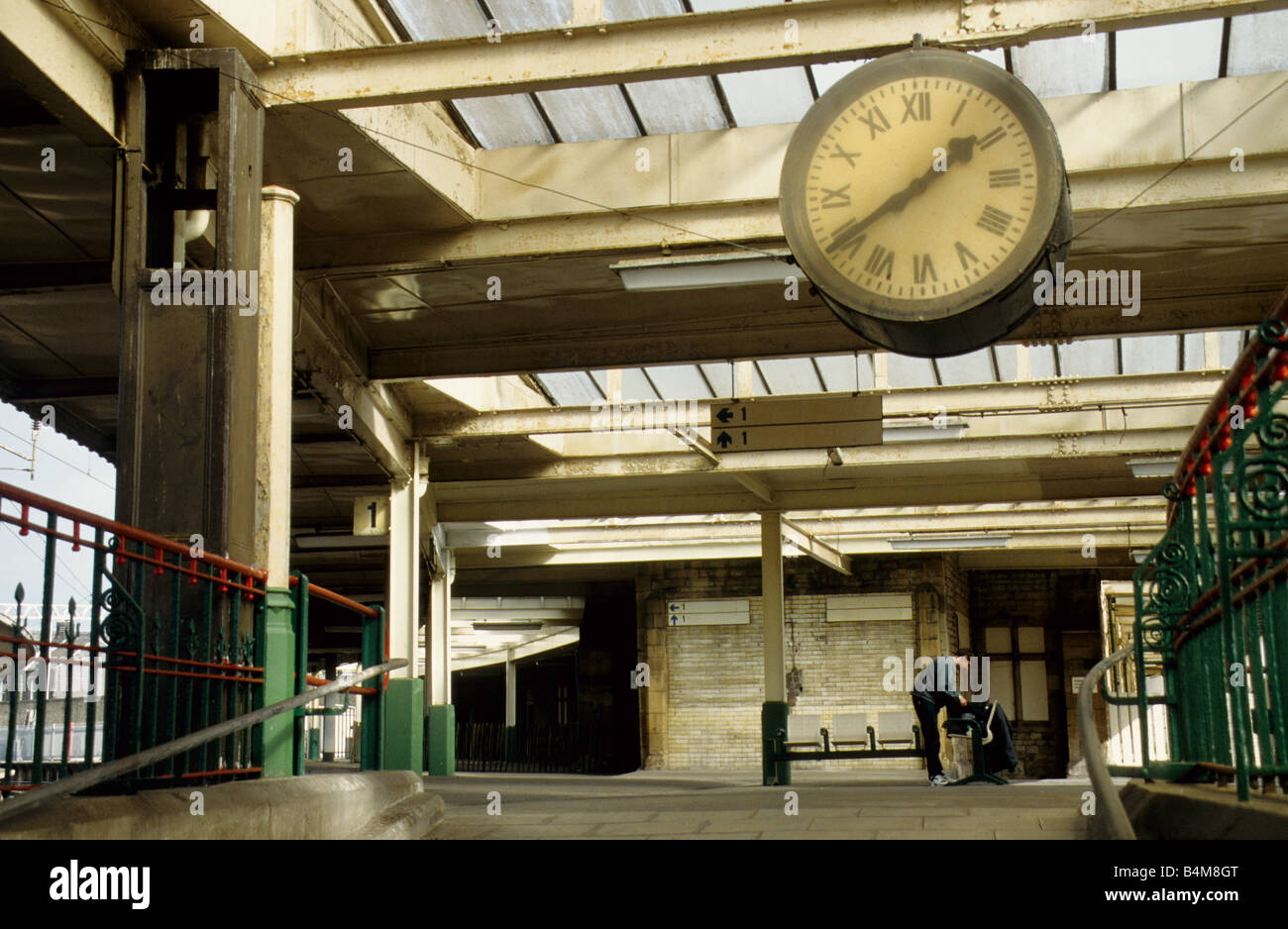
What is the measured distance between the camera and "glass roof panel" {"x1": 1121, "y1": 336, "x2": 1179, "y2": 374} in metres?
14.8

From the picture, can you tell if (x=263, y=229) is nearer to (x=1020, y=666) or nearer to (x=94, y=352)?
(x=94, y=352)

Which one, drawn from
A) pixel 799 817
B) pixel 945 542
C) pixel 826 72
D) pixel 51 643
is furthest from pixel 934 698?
pixel 51 643

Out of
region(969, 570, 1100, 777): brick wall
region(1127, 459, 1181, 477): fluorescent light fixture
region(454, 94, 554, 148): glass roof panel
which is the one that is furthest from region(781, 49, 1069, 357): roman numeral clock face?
region(969, 570, 1100, 777): brick wall

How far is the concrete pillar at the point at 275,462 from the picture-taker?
7.30 metres

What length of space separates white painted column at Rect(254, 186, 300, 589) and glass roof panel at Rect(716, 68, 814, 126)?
3.56m

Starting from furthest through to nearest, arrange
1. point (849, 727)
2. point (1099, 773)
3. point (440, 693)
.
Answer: point (849, 727)
point (440, 693)
point (1099, 773)

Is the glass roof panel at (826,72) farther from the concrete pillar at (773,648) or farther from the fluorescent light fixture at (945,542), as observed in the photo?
the fluorescent light fixture at (945,542)

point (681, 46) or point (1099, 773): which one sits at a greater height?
point (681, 46)

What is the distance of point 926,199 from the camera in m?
6.25

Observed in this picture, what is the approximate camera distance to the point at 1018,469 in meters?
17.8

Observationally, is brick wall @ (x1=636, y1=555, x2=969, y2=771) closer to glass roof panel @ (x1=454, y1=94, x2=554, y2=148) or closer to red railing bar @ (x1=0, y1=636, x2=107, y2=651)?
glass roof panel @ (x1=454, y1=94, x2=554, y2=148)

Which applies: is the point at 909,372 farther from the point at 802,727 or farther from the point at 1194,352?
the point at 802,727

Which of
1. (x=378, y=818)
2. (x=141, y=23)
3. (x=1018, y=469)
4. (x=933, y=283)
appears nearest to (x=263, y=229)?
(x=141, y=23)

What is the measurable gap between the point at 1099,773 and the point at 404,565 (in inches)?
464
